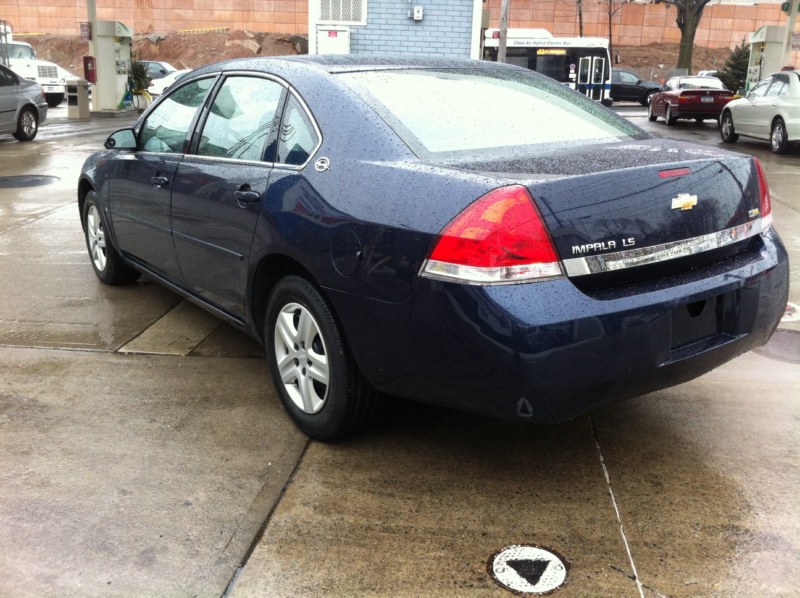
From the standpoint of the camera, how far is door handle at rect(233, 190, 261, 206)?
3.58m

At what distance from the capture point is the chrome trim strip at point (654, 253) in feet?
9.04

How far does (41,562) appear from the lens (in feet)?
8.81

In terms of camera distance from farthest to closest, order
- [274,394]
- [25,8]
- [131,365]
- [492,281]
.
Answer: [25,8]
[131,365]
[274,394]
[492,281]

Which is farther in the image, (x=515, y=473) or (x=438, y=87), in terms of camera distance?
(x=438, y=87)

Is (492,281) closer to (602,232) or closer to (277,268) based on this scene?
(602,232)

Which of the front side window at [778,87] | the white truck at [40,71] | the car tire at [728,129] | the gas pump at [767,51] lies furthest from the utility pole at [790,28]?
the white truck at [40,71]

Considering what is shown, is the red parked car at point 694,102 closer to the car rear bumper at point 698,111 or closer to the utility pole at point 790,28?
the car rear bumper at point 698,111

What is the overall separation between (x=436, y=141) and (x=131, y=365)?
2.15 metres

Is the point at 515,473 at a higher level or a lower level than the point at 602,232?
lower

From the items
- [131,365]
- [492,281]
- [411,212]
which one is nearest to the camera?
[492,281]

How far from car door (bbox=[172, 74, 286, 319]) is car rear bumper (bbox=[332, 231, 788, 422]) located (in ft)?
2.65

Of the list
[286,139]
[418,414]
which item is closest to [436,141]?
[286,139]

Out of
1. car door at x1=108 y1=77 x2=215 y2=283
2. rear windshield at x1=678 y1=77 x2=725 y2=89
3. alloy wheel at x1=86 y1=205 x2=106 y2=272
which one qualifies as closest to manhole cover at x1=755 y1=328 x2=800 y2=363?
car door at x1=108 y1=77 x2=215 y2=283

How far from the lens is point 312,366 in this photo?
3430 mm
